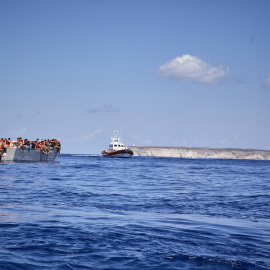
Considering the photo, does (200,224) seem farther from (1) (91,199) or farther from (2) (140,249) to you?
(1) (91,199)

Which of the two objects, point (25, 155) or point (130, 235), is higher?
point (25, 155)

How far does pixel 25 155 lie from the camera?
50156 millimetres

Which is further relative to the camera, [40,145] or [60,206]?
[40,145]

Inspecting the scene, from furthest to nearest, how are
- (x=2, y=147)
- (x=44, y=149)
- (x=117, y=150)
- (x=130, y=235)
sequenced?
(x=117, y=150)
(x=44, y=149)
(x=2, y=147)
(x=130, y=235)

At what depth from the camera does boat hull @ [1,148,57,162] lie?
47.0m

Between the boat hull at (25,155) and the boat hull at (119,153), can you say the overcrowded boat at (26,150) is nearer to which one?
the boat hull at (25,155)

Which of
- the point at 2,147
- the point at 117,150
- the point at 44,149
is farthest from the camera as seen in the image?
the point at 117,150

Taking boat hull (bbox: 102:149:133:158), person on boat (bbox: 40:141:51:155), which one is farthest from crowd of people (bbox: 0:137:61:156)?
boat hull (bbox: 102:149:133:158)

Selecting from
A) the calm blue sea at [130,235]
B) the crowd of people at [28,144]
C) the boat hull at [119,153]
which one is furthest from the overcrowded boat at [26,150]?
the boat hull at [119,153]

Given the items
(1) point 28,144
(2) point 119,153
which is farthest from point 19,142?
(2) point 119,153

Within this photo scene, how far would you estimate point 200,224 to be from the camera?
8492 mm

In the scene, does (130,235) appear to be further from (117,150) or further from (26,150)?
(117,150)

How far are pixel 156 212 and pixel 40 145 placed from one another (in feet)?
144

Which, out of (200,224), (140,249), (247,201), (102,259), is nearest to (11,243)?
(102,259)
